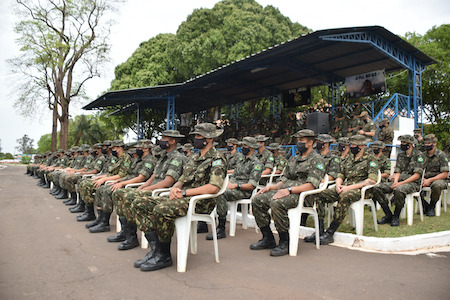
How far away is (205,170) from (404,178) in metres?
3.97

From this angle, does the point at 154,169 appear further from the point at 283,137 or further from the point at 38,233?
the point at 283,137

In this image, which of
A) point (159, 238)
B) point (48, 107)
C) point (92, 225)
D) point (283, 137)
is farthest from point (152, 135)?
point (159, 238)

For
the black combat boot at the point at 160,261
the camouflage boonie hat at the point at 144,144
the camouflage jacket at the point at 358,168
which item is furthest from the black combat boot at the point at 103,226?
the camouflage jacket at the point at 358,168

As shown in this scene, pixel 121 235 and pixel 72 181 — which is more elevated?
pixel 72 181

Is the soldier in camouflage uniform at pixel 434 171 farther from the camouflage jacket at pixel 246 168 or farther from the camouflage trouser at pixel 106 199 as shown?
the camouflage trouser at pixel 106 199

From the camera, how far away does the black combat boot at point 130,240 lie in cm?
427

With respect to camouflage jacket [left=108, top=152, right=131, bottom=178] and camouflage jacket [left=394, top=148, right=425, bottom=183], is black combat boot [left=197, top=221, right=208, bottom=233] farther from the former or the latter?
camouflage jacket [left=394, top=148, right=425, bottom=183]

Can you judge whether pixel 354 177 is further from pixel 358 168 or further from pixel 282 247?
pixel 282 247

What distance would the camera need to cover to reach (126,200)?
4.21 metres

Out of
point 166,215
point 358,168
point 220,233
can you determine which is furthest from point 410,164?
point 166,215

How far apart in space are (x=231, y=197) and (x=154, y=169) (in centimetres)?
129

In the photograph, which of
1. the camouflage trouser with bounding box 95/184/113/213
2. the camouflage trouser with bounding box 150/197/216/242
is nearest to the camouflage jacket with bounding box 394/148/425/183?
the camouflage trouser with bounding box 150/197/216/242

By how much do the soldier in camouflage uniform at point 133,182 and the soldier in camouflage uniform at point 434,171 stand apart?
4.80 m

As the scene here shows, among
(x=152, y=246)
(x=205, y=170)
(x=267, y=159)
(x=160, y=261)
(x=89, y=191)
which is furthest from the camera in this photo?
(x=267, y=159)
